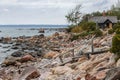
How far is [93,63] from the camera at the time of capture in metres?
23.8

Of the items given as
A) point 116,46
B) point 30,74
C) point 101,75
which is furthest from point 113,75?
point 30,74

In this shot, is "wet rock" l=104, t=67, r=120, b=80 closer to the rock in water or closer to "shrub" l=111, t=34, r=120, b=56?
"shrub" l=111, t=34, r=120, b=56

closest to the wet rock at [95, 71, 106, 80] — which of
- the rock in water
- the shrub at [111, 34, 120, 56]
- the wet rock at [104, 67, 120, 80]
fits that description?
the wet rock at [104, 67, 120, 80]

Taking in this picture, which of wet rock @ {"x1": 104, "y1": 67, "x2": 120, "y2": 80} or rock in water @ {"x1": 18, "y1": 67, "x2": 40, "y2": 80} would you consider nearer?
wet rock @ {"x1": 104, "y1": 67, "x2": 120, "y2": 80}

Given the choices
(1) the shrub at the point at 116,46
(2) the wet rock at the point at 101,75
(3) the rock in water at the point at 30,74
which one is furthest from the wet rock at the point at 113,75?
(3) the rock in water at the point at 30,74

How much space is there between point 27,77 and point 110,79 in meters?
9.44

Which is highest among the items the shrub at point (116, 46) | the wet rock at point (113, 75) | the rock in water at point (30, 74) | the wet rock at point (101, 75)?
the shrub at point (116, 46)

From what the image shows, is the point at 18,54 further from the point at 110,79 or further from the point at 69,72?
the point at 110,79

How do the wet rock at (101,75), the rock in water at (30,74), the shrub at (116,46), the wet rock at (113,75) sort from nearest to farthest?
the wet rock at (113,75) → the wet rock at (101,75) → the shrub at (116,46) → the rock in water at (30,74)

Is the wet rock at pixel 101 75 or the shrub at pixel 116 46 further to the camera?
the shrub at pixel 116 46

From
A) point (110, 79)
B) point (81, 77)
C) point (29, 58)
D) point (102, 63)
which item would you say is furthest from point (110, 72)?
point (29, 58)

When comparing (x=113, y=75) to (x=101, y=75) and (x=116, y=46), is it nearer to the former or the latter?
(x=101, y=75)

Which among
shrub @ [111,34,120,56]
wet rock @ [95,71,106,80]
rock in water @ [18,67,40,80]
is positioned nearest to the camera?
wet rock @ [95,71,106,80]

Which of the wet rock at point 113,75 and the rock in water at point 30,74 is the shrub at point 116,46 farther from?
the rock in water at point 30,74
